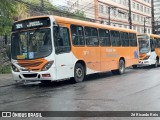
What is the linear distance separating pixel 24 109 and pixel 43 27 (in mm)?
5923

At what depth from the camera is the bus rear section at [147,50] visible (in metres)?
26.0

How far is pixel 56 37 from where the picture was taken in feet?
46.1

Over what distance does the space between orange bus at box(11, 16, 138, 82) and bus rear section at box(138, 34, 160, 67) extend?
9.27 metres

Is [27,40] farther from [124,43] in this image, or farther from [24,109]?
[124,43]

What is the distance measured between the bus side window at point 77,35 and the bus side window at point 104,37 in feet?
6.97

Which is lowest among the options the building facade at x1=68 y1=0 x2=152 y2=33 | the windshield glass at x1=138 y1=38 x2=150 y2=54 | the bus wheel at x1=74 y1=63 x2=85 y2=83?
the bus wheel at x1=74 y1=63 x2=85 y2=83

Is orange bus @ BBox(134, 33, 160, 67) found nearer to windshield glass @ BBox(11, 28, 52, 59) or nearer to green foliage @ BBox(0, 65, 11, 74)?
green foliage @ BBox(0, 65, 11, 74)

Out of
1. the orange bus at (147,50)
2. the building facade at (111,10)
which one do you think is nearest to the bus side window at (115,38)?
the orange bus at (147,50)

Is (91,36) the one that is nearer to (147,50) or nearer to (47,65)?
(47,65)

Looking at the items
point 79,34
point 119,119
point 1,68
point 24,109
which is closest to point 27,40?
point 79,34

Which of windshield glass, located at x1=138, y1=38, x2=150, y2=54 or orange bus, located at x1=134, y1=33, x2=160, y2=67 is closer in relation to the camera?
orange bus, located at x1=134, y1=33, x2=160, y2=67

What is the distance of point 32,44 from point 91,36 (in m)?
3.97

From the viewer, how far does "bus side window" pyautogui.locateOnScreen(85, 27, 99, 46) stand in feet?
54.5

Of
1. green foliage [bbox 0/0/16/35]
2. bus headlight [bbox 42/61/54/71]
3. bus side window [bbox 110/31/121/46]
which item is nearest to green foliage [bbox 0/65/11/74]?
green foliage [bbox 0/0/16/35]
